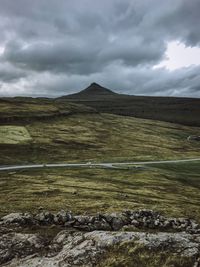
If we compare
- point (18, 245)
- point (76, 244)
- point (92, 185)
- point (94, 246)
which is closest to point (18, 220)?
point (18, 245)

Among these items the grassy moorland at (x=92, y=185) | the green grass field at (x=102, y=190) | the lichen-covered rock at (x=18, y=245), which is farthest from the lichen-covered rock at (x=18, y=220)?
the green grass field at (x=102, y=190)

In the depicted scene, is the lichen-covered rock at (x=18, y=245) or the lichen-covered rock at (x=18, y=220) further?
the lichen-covered rock at (x=18, y=220)

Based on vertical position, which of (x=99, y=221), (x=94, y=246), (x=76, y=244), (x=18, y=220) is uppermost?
(x=94, y=246)

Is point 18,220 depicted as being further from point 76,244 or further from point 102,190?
point 102,190

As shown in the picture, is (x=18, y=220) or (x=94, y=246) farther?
(x=18, y=220)

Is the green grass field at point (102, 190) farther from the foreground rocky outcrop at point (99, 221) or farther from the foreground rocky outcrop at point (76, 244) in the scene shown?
the foreground rocky outcrop at point (76, 244)

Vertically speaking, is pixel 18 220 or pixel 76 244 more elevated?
pixel 76 244

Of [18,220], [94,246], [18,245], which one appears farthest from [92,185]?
[94,246]

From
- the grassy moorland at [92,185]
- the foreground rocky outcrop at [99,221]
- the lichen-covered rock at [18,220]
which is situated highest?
the lichen-covered rock at [18,220]

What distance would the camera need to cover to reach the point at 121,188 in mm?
99938

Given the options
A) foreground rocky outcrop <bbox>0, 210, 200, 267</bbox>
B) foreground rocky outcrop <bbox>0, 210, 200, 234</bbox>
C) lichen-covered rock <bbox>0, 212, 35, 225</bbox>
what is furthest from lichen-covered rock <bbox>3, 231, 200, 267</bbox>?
lichen-covered rock <bbox>0, 212, 35, 225</bbox>

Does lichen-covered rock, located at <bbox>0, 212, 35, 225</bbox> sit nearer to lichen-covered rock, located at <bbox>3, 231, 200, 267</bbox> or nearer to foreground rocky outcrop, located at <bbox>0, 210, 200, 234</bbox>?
foreground rocky outcrop, located at <bbox>0, 210, 200, 234</bbox>

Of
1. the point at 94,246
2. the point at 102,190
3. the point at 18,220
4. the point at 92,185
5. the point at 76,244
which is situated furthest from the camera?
the point at 92,185

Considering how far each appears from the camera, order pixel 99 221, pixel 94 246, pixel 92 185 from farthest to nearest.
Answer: pixel 92 185
pixel 99 221
pixel 94 246
